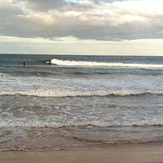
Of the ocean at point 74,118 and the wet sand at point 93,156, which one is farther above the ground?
the wet sand at point 93,156

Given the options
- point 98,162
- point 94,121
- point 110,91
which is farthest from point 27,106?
point 98,162

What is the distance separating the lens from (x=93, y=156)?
7203 millimetres

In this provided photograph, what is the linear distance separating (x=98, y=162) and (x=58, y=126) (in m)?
3.58

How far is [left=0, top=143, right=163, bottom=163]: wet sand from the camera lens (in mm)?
6871

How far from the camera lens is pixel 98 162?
22.2 ft

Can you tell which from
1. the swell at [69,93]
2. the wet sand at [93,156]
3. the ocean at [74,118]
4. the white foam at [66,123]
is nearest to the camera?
the wet sand at [93,156]

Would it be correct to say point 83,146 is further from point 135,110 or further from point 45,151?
point 135,110

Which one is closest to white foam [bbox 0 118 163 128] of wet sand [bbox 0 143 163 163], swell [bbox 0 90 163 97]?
A: wet sand [bbox 0 143 163 163]

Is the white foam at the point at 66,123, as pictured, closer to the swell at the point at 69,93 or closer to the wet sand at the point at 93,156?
the wet sand at the point at 93,156

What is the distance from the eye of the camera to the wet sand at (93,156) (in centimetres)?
687

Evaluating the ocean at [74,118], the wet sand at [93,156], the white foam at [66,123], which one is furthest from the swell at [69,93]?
the wet sand at [93,156]

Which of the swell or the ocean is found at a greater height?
the swell

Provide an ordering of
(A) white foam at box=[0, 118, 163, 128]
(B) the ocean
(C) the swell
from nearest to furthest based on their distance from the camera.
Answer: (B) the ocean
(A) white foam at box=[0, 118, 163, 128]
(C) the swell

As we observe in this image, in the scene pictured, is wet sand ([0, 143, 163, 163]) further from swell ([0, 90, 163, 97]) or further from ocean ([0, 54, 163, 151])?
swell ([0, 90, 163, 97])
